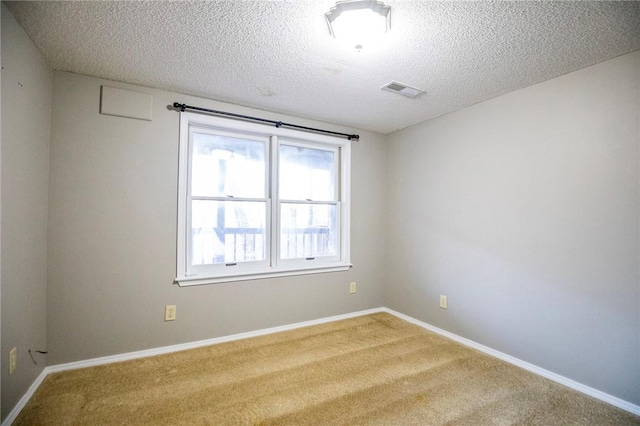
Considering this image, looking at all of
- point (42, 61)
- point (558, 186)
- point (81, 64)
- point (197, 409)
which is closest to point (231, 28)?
point (81, 64)

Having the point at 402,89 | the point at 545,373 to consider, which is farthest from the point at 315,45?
the point at 545,373

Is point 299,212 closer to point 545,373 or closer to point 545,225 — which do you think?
point 545,225

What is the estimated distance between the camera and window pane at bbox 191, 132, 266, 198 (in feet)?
9.48

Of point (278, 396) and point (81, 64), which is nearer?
point (278, 396)

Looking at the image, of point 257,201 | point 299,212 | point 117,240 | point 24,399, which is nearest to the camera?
point 24,399

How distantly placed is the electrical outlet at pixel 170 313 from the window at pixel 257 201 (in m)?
0.26

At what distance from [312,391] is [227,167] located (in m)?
2.14

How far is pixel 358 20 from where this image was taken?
1633 mm

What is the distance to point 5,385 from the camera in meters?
1.67

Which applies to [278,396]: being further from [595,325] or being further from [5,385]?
[595,325]

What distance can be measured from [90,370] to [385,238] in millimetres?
3215

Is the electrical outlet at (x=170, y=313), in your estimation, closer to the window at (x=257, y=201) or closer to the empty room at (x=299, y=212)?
the empty room at (x=299, y=212)

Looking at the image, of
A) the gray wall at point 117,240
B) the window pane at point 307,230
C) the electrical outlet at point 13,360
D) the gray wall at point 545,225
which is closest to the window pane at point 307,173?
the window pane at point 307,230

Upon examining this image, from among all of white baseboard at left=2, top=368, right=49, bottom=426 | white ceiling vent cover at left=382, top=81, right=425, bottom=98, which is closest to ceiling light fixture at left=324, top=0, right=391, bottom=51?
white ceiling vent cover at left=382, top=81, right=425, bottom=98
